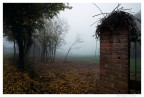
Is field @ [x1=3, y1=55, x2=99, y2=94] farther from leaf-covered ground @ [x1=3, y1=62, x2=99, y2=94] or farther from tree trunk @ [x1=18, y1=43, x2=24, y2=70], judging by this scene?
tree trunk @ [x1=18, y1=43, x2=24, y2=70]

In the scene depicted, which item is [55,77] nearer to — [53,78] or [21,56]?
[53,78]

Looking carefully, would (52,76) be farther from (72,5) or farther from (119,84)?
(119,84)

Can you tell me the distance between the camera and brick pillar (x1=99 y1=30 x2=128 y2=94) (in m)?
2.16

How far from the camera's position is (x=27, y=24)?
168 inches

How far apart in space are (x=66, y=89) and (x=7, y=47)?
1.58 meters

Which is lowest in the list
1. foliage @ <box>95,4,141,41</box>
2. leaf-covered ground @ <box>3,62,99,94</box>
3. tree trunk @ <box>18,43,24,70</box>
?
leaf-covered ground @ <box>3,62,99,94</box>

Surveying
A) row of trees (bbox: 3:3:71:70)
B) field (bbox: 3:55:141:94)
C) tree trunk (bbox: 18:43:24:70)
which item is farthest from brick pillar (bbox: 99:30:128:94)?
tree trunk (bbox: 18:43:24:70)

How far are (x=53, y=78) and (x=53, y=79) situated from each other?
0.03 meters

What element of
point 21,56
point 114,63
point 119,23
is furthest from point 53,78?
point 119,23

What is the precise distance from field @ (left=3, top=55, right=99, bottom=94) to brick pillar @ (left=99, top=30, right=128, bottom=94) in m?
1.67

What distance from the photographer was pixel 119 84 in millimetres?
2223

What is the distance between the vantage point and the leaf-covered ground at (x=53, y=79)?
3.98 metres

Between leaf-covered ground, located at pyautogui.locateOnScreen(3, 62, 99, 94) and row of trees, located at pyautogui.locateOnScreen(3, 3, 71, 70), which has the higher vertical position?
row of trees, located at pyautogui.locateOnScreen(3, 3, 71, 70)

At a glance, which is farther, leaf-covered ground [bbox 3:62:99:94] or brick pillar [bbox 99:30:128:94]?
leaf-covered ground [bbox 3:62:99:94]
